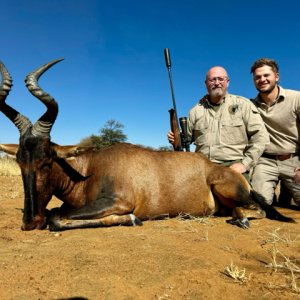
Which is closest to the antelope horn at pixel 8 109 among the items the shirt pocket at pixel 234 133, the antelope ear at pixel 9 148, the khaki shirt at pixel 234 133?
the antelope ear at pixel 9 148

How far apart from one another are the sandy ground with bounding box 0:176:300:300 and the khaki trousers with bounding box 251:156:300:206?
1.98 metres

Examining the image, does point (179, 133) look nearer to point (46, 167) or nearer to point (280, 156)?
point (280, 156)

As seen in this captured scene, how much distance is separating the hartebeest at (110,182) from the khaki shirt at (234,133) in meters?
0.69

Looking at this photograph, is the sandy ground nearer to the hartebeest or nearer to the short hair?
the hartebeest

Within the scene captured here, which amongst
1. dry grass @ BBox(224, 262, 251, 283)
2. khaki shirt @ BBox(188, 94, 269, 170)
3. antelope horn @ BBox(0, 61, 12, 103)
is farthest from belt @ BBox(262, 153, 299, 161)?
antelope horn @ BBox(0, 61, 12, 103)

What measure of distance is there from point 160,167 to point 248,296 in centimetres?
298

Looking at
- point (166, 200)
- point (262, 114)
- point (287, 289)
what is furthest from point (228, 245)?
point (262, 114)

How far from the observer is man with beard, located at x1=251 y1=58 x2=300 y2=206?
6.21 meters

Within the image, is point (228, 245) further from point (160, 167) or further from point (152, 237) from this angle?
point (160, 167)

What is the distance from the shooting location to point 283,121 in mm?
6238

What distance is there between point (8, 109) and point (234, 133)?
3.59 m

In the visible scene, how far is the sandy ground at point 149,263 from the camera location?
2.38 meters

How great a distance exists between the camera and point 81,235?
3914 millimetres

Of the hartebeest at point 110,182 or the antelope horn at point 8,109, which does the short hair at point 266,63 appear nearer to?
the hartebeest at point 110,182
